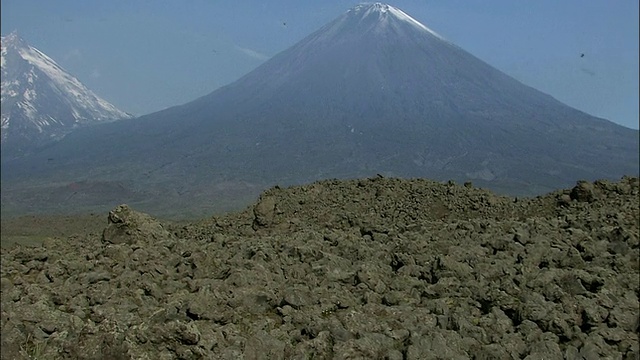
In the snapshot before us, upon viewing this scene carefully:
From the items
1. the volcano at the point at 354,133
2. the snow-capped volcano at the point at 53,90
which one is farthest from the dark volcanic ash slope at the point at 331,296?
the volcano at the point at 354,133

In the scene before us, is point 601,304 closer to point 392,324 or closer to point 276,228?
point 392,324

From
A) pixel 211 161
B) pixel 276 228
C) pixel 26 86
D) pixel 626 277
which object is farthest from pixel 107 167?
pixel 626 277

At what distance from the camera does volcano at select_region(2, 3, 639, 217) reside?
6869 centimetres

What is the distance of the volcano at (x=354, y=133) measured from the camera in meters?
68.7

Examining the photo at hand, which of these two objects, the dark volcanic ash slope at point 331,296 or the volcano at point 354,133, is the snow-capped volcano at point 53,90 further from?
the volcano at point 354,133

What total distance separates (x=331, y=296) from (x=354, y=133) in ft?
254

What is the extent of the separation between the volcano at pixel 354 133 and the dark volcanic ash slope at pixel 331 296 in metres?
42.8

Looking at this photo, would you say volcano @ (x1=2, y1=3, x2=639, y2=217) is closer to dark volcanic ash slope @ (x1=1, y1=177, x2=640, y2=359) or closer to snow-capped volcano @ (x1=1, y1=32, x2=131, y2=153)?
snow-capped volcano @ (x1=1, y1=32, x2=131, y2=153)

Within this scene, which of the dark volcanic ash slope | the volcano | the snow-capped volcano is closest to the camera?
the dark volcanic ash slope

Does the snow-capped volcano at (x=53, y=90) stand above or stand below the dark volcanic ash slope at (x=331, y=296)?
above

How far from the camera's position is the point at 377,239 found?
29.3 ft

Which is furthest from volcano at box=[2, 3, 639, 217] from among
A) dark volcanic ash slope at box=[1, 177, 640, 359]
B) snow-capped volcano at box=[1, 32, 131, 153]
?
dark volcanic ash slope at box=[1, 177, 640, 359]

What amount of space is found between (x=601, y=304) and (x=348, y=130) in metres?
78.3

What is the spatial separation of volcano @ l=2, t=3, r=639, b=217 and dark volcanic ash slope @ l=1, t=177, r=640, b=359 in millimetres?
42827
